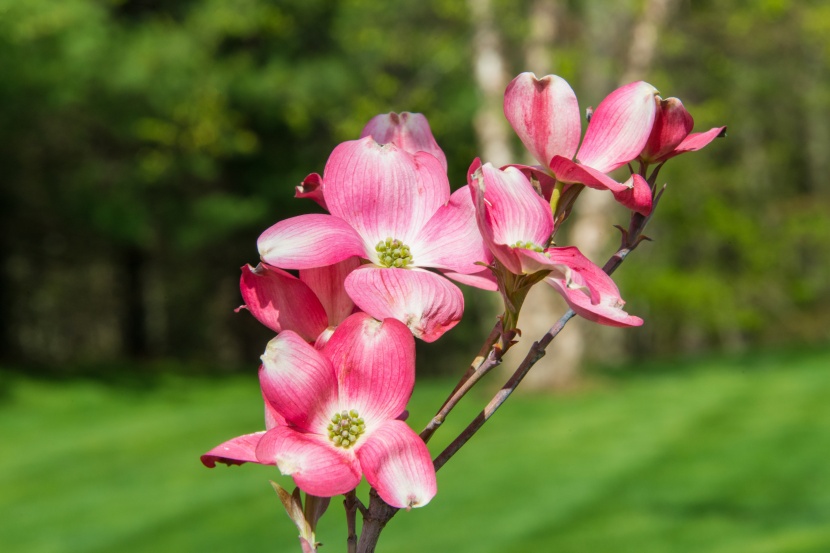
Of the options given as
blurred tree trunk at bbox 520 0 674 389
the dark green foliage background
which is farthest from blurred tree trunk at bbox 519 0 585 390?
the dark green foliage background

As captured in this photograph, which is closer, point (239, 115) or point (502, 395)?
point (502, 395)

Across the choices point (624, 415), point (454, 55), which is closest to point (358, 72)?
point (454, 55)

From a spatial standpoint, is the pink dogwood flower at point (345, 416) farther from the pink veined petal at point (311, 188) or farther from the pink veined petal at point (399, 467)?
the pink veined petal at point (311, 188)

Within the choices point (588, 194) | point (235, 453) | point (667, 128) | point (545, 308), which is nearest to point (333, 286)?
point (235, 453)

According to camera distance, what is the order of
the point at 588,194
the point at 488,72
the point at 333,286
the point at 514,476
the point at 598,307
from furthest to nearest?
1. the point at 588,194
2. the point at 488,72
3. the point at 514,476
4. the point at 333,286
5. the point at 598,307

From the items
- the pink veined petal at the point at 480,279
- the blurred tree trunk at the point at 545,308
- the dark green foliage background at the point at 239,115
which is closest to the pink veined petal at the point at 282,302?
the pink veined petal at the point at 480,279

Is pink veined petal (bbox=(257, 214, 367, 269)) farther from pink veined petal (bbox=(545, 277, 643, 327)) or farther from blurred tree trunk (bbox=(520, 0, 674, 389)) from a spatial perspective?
blurred tree trunk (bbox=(520, 0, 674, 389))

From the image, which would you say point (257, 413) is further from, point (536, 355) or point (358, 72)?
point (536, 355)

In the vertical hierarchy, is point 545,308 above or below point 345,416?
below

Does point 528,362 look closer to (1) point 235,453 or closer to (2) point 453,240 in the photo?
(2) point 453,240
